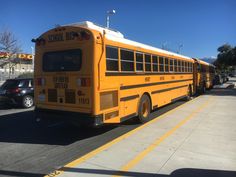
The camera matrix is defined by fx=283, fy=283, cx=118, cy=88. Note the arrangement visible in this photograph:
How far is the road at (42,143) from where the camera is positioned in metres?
5.43

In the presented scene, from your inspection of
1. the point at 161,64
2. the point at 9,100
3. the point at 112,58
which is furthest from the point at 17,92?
the point at 112,58

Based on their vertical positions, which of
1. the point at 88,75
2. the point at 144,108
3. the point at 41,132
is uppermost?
the point at 88,75

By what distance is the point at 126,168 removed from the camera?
522 cm

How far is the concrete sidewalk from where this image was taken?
508 cm

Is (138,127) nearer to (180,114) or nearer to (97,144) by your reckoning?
(97,144)

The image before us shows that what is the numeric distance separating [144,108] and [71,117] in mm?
3254

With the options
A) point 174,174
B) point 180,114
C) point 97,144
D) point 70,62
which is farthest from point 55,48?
point 180,114

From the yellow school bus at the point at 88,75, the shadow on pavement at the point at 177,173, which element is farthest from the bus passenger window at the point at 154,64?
the shadow on pavement at the point at 177,173

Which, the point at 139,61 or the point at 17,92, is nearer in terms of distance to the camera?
the point at 139,61

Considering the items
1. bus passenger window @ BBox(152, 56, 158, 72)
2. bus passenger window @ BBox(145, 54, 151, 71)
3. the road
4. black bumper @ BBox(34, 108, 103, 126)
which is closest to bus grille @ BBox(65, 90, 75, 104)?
black bumper @ BBox(34, 108, 103, 126)

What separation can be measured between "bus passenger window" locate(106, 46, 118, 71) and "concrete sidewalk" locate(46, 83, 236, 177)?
187cm

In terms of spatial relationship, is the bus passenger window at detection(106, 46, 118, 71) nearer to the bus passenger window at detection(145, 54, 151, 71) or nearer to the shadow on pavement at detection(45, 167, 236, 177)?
the bus passenger window at detection(145, 54, 151, 71)

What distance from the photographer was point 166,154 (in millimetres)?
5977

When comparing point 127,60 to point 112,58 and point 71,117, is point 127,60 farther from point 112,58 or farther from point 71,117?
point 71,117
